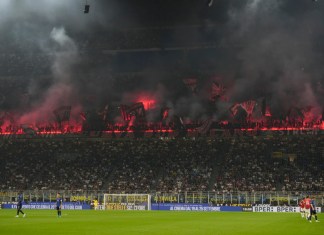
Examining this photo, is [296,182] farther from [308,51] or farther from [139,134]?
[139,134]

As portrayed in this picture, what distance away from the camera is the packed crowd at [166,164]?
68.1 meters

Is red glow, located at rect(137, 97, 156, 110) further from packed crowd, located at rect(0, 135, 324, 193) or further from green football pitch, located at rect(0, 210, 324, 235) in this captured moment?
green football pitch, located at rect(0, 210, 324, 235)

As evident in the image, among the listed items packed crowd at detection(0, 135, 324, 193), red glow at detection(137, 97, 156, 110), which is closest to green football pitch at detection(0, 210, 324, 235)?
packed crowd at detection(0, 135, 324, 193)

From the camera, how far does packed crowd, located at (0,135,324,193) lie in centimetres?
6806

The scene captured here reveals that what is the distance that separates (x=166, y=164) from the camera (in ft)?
245

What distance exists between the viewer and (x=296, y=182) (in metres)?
66.1

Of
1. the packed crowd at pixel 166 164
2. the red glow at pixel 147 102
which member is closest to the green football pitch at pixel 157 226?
the packed crowd at pixel 166 164

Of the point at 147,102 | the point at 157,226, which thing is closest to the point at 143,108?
the point at 147,102

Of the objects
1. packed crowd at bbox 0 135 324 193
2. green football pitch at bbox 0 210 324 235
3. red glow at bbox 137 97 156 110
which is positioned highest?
red glow at bbox 137 97 156 110

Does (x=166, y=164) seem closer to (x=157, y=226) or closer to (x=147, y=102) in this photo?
(x=147, y=102)

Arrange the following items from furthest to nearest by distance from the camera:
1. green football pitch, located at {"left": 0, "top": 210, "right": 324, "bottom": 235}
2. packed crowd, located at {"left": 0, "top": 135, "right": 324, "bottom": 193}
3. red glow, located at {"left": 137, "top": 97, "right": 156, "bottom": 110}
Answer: red glow, located at {"left": 137, "top": 97, "right": 156, "bottom": 110}, packed crowd, located at {"left": 0, "top": 135, "right": 324, "bottom": 193}, green football pitch, located at {"left": 0, "top": 210, "right": 324, "bottom": 235}

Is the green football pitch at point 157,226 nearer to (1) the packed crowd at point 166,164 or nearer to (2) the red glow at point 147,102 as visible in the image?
(1) the packed crowd at point 166,164

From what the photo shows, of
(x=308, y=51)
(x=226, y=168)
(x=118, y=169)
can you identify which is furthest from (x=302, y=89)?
(x=118, y=169)

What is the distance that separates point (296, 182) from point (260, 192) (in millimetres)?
8875
